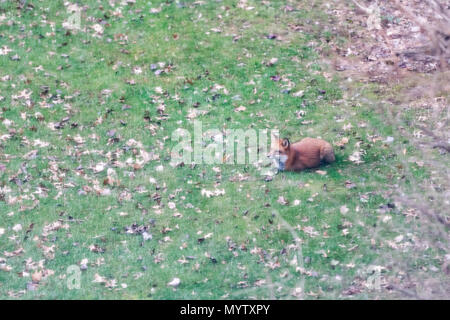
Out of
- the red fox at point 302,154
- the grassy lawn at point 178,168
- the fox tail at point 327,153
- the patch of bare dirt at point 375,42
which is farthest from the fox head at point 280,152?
the patch of bare dirt at point 375,42

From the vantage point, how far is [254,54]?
14.3 m

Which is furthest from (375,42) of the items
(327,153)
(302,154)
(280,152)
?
(280,152)

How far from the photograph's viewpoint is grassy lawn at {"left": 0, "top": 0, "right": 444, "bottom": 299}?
28.6 feet

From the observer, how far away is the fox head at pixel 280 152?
1022cm

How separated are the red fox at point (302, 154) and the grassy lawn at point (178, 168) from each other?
0.22 meters

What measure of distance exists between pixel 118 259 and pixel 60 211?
1.80m

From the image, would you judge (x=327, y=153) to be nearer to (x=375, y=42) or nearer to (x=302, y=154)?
(x=302, y=154)

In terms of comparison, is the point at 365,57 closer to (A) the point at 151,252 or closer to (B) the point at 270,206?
(B) the point at 270,206

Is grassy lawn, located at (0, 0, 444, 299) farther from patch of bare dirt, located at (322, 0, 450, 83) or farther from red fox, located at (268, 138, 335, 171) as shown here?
patch of bare dirt, located at (322, 0, 450, 83)

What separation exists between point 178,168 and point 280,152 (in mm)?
2152

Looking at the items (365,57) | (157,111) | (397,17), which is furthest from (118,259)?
(397,17)

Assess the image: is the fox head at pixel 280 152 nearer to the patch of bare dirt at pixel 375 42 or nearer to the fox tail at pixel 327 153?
the fox tail at pixel 327 153

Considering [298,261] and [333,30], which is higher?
[333,30]

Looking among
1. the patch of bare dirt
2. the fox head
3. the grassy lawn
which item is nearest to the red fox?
the fox head
